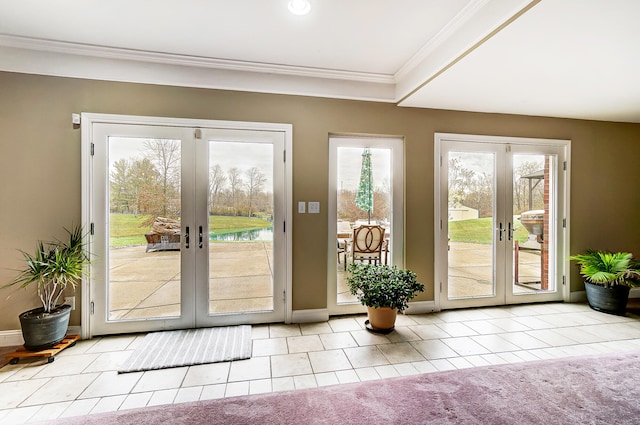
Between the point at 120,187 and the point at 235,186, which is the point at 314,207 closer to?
the point at 235,186

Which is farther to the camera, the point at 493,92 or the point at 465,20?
the point at 493,92

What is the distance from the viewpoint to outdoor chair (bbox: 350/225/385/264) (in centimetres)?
350

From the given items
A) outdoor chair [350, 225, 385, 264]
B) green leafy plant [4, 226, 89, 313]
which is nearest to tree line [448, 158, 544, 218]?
outdoor chair [350, 225, 385, 264]

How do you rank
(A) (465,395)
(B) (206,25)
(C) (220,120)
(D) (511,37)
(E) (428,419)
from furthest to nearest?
(C) (220,120) → (B) (206,25) → (D) (511,37) → (A) (465,395) → (E) (428,419)

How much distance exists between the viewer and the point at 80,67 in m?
2.70

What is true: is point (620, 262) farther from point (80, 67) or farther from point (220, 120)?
point (80, 67)

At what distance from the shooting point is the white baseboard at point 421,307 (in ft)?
11.4

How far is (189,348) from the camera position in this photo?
2.58 metres

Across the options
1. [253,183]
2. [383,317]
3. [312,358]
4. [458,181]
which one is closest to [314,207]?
[253,183]

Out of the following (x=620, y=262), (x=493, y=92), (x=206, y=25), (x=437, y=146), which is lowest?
(x=620, y=262)

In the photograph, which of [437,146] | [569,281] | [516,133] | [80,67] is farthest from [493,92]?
[80,67]

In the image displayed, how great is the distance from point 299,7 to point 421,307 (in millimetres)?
3267

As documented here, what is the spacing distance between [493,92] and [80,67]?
4063mm

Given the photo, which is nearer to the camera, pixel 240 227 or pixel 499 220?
pixel 240 227
